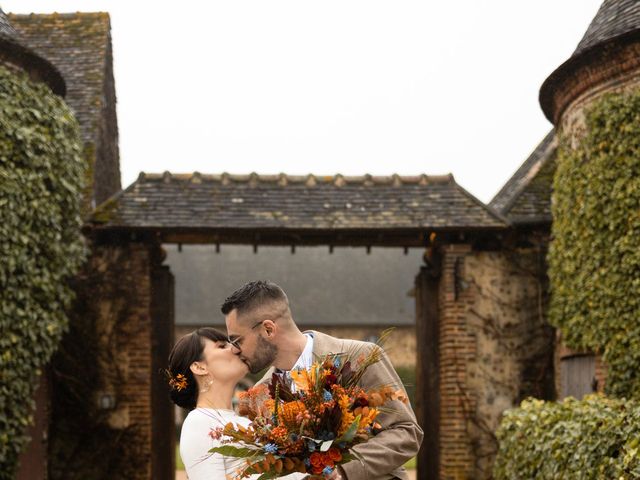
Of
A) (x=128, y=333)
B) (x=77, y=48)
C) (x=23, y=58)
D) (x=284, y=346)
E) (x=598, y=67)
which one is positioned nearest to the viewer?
(x=284, y=346)

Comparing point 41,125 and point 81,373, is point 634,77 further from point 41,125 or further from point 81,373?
point 81,373

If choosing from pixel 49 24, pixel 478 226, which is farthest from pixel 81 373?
pixel 49 24

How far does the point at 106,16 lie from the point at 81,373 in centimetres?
715

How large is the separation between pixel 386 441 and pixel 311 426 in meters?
0.43

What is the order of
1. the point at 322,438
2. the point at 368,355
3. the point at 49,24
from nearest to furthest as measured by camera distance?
the point at 322,438
the point at 368,355
the point at 49,24

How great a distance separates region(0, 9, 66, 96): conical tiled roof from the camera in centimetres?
991

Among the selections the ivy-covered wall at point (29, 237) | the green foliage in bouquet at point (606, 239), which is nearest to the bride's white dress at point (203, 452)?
the ivy-covered wall at point (29, 237)

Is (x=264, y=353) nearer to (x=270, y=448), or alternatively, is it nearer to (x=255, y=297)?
(x=255, y=297)

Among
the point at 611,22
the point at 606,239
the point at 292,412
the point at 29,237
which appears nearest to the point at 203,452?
the point at 292,412

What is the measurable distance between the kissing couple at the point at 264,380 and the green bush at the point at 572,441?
248cm

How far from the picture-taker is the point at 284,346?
4.01m

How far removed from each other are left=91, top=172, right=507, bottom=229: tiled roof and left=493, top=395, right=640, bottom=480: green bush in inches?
130

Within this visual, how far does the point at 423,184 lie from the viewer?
43.7 ft

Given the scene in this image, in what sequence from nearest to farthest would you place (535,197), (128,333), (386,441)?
(386,441), (128,333), (535,197)
